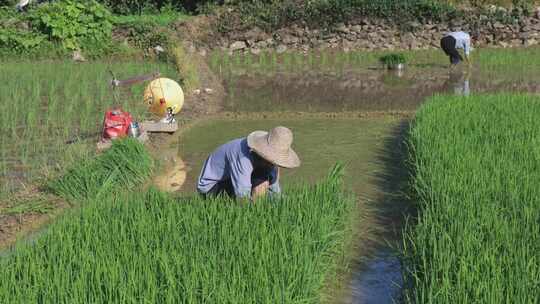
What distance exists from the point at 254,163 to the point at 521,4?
13.6m

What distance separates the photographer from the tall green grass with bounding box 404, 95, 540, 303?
9.63 ft

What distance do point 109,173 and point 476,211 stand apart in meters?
2.64

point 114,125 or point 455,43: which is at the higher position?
point 455,43

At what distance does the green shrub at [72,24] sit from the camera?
1347cm

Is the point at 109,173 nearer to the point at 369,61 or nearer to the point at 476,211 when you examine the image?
the point at 476,211

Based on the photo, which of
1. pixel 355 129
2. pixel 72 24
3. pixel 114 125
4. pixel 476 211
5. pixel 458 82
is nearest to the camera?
pixel 476 211

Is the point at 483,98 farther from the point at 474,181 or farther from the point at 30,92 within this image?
the point at 30,92

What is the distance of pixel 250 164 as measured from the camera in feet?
12.7

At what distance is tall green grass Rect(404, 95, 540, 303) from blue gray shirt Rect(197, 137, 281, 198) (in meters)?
0.88

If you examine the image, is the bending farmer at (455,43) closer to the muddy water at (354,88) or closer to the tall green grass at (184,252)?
the muddy water at (354,88)

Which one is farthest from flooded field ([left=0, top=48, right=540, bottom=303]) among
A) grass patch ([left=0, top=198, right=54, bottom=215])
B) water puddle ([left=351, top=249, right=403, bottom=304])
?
grass patch ([left=0, top=198, right=54, bottom=215])

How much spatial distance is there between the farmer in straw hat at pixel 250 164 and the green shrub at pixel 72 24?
32.9 feet

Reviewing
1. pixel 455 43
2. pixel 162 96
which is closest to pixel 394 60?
pixel 455 43

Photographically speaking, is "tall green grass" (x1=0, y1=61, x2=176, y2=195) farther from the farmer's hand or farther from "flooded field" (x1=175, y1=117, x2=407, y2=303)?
the farmer's hand
